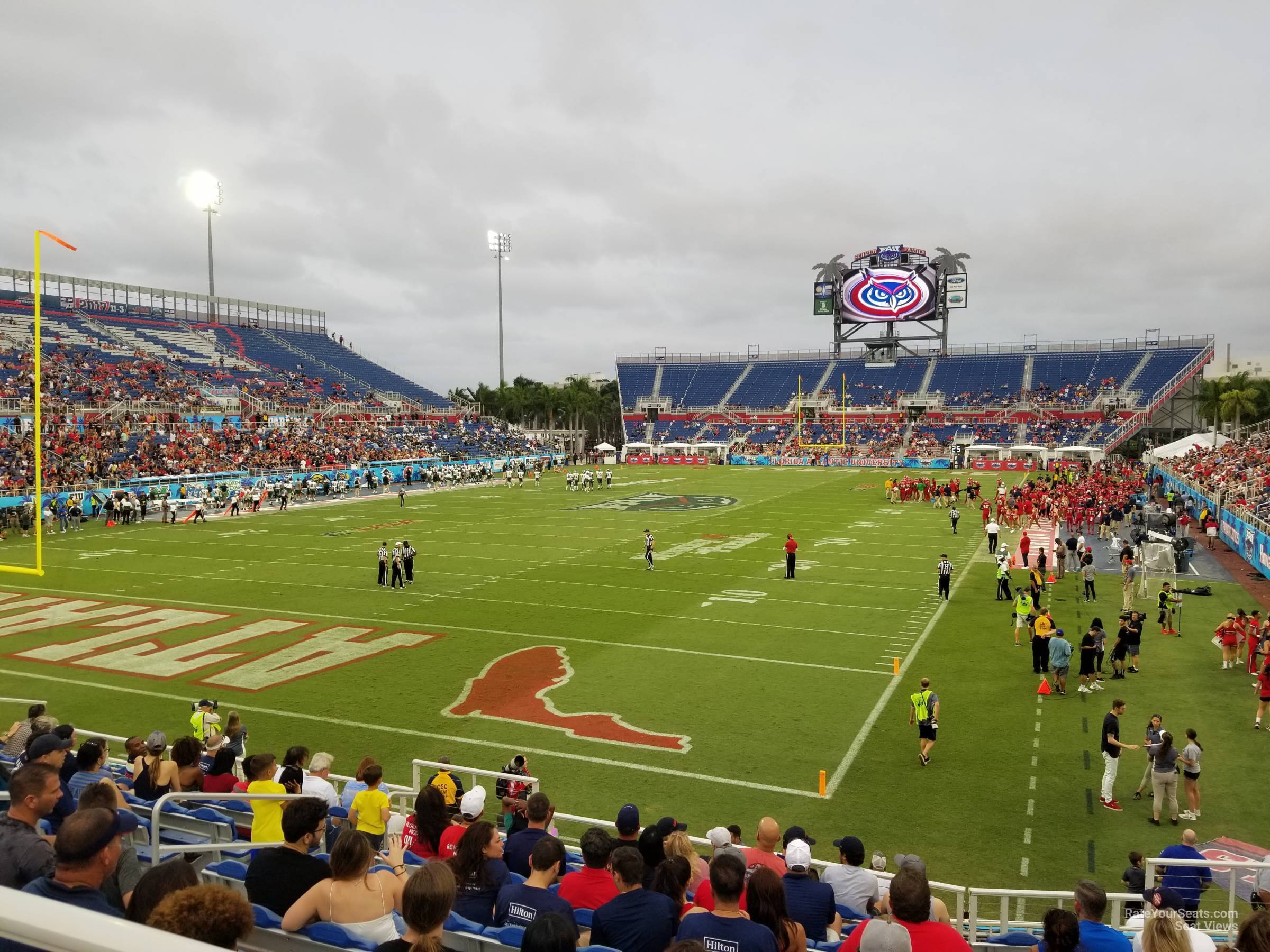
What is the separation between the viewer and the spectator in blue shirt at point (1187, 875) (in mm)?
7422

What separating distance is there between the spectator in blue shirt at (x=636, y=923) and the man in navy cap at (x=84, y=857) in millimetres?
2366

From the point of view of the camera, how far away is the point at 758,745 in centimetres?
1222

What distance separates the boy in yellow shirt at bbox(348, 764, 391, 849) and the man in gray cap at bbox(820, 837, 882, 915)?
345cm

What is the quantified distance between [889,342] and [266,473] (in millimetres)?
60515

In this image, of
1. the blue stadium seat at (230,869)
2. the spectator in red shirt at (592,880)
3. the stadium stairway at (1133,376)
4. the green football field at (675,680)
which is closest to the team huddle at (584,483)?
the green football field at (675,680)

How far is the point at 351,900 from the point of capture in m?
4.67

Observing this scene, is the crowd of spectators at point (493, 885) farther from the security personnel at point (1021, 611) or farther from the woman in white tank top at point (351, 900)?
the security personnel at point (1021, 611)

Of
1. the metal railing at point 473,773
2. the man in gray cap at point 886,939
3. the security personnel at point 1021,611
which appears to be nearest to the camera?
the man in gray cap at point 886,939

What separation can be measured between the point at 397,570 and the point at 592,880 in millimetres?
18489

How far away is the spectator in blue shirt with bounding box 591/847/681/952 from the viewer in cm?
470

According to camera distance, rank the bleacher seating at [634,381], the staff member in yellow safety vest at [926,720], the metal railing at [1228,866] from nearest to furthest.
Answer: the metal railing at [1228,866]
the staff member in yellow safety vest at [926,720]
the bleacher seating at [634,381]

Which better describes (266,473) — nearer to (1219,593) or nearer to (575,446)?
(1219,593)

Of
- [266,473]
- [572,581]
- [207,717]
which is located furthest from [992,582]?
[266,473]

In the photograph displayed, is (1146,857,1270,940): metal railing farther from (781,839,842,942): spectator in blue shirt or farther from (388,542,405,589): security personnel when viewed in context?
(388,542,405,589): security personnel
